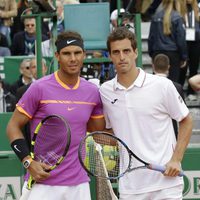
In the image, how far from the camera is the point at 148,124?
652cm

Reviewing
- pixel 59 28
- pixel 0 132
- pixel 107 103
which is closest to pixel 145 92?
pixel 107 103

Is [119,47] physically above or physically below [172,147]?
above

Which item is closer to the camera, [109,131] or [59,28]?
[109,131]

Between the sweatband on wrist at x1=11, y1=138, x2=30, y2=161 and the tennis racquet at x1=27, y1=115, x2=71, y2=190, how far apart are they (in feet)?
0.17

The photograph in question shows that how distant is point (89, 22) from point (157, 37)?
5.99 feet

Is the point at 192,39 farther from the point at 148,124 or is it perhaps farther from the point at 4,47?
the point at 148,124

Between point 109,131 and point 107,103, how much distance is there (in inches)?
10.3

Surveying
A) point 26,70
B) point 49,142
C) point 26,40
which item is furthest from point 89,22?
point 49,142

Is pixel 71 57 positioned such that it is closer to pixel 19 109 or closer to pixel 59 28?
pixel 19 109

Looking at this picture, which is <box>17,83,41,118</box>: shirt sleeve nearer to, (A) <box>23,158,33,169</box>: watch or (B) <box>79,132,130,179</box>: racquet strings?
(A) <box>23,158,33,169</box>: watch

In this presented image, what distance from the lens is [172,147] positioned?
21.6 feet

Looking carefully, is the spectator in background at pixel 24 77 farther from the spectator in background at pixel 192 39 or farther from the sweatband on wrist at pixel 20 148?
the sweatband on wrist at pixel 20 148

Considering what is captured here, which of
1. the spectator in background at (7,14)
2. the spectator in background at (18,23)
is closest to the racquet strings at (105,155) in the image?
the spectator in background at (7,14)

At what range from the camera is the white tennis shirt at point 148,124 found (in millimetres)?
6520
